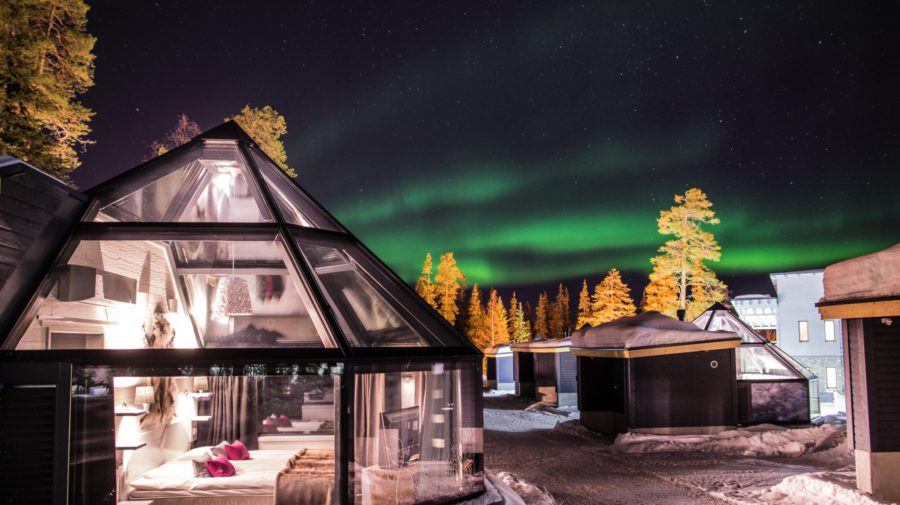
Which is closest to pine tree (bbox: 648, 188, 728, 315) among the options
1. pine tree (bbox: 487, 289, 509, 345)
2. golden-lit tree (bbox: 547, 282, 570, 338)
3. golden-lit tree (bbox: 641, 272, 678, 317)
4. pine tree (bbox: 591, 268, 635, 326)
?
golden-lit tree (bbox: 641, 272, 678, 317)

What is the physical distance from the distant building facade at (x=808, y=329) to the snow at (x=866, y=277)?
21.5 m

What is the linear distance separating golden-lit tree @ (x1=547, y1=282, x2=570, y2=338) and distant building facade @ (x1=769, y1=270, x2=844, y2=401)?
34.7m

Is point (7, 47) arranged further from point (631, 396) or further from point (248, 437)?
point (631, 396)

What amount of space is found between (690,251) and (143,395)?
22.6 meters

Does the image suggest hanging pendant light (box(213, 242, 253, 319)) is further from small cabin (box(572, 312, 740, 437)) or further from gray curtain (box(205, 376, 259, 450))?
small cabin (box(572, 312, 740, 437))

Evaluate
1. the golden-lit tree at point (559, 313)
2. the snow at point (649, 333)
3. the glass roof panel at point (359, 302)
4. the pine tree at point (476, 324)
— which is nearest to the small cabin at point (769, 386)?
the snow at point (649, 333)

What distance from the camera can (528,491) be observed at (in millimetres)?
8508

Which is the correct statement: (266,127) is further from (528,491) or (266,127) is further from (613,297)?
(613,297)

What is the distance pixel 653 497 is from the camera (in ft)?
27.8

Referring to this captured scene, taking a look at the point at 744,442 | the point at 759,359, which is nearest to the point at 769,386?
the point at 759,359

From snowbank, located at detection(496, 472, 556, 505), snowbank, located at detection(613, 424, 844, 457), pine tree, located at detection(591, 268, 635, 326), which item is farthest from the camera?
pine tree, located at detection(591, 268, 635, 326)

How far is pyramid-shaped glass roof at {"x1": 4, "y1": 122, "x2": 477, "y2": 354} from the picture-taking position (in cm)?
565

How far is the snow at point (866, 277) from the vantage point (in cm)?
724

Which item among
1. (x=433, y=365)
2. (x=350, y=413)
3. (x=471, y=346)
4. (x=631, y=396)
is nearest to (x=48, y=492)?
(x=350, y=413)
